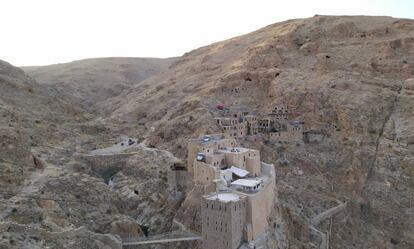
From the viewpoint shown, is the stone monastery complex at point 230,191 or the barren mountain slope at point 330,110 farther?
the barren mountain slope at point 330,110

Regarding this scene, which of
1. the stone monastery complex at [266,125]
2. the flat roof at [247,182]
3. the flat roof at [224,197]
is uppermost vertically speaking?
the stone monastery complex at [266,125]

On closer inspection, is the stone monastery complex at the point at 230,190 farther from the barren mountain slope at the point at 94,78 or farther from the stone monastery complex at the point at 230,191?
the barren mountain slope at the point at 94,78

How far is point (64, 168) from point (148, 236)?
47.2 ft

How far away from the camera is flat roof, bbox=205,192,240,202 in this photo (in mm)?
42406

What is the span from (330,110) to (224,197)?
3512cm

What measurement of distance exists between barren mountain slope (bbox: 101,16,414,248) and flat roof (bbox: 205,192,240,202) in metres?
11.9

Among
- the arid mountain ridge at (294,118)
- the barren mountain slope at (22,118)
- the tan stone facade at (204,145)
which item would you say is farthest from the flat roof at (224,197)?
the barren mountain slope at (22,118)

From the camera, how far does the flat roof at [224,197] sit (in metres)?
42.4

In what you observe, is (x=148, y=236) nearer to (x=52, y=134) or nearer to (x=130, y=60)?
(x=52, y=134)

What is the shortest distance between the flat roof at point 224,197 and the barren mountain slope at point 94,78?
72.4m

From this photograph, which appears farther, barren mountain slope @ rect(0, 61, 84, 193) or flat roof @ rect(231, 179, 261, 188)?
barren mountain slope @ rect(0, 61, 84, 193)

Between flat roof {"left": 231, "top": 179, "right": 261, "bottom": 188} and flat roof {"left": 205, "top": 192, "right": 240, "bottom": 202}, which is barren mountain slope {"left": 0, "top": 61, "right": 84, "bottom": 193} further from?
flat roof {"left": 231, "top": 179, "right": 261, "bottom": 188}

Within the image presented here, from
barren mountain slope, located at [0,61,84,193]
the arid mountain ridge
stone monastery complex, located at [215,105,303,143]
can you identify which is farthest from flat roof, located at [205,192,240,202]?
stone monastery complex, located at [215,105,303,143]

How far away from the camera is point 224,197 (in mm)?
43344
